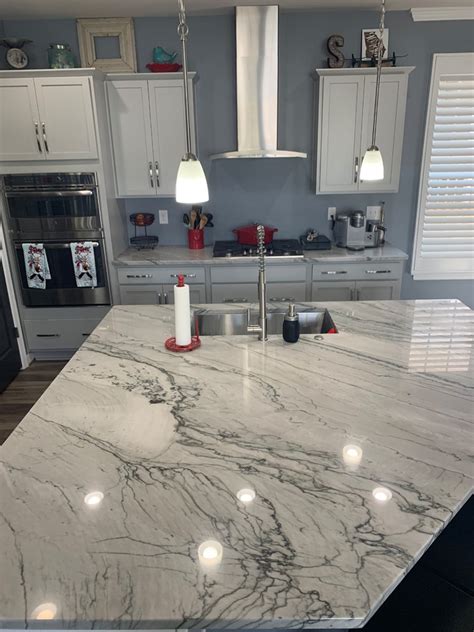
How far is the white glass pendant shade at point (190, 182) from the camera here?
66.5 inches

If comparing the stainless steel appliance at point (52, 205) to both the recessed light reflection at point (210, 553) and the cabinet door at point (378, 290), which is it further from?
the recessed light reflection at point (210, 553)

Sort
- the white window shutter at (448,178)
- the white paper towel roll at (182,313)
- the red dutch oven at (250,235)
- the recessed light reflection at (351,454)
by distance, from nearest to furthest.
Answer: the recessed light reflection at (351,454) → the white paper towel roll at (182,313) → the white window shutter at (448,178) → the red dutch oven at (250,235)

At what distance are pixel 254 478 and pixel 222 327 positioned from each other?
1273 mm

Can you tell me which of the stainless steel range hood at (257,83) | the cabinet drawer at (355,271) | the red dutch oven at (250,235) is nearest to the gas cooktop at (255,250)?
the red dutch oven at (250,235)

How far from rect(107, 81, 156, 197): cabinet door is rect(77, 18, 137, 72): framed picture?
302 millimetres

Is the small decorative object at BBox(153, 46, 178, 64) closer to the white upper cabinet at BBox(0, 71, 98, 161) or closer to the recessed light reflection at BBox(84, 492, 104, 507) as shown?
the white upper cabinet at BBox(0, 71, 98, 161)

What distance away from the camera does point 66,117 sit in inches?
132

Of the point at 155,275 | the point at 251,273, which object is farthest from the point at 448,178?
the point at 155,275

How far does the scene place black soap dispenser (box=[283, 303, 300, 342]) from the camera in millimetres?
2000

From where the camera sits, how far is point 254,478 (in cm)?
120

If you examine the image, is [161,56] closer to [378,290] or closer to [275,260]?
[275,260]

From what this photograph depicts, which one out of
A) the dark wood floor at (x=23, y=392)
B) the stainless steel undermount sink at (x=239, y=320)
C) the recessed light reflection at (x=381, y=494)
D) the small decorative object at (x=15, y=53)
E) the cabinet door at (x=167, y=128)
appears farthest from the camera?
the cabinet door at (x=167, y=128)

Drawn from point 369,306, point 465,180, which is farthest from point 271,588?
point 465,180

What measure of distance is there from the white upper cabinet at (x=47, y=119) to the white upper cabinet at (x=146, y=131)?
0.27 meters
